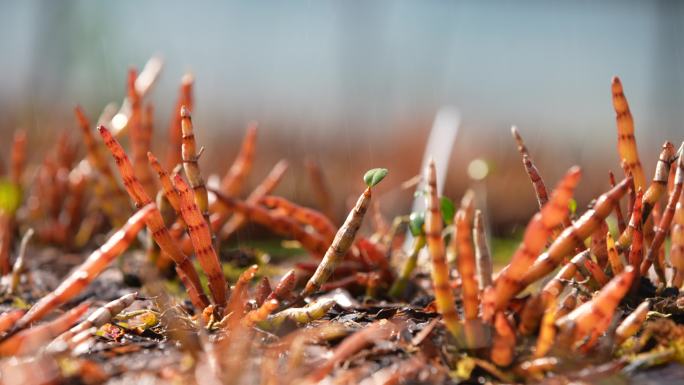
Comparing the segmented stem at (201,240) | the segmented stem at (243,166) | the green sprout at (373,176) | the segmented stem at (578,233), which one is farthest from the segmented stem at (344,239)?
the segmented stem at (243,166)

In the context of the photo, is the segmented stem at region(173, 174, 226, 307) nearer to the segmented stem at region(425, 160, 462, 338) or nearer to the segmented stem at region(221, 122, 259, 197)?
the segmented stem at region(425, 160, 462, 338)

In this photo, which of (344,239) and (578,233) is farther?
(344,239)

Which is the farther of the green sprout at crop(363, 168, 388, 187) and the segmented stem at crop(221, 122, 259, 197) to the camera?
the segmented stem at crop(221, 122, 259, 197)

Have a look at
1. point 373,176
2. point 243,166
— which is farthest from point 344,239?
point 243,166

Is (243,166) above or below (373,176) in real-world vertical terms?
below

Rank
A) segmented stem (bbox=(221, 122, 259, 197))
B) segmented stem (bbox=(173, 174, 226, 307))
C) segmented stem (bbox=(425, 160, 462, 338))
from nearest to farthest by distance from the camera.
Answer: segmented stem (bbox=(425, 160, 462, 338)) → segmented stem (bbox=(173, 174, 226, 307)) → segmented stem (bbox=(221, 122, 259, 197))

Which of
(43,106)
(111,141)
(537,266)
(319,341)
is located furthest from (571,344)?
(43,106)

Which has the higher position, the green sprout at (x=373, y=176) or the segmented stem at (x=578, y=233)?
the green sprout at (x=373, y=176)

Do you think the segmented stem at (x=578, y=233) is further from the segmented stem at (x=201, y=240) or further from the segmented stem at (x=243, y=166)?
the segmented stem at (x=243, y=166)

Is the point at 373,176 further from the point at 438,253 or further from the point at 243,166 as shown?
the point at 243,166

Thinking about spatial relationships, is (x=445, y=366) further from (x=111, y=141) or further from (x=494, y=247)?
(x=494, y=247)

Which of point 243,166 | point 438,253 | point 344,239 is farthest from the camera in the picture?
point 243,166

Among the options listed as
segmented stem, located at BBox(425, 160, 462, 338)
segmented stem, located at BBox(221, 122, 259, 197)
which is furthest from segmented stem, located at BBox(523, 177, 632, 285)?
segmented stem, located at BBox(221, 122, 259, 197)
